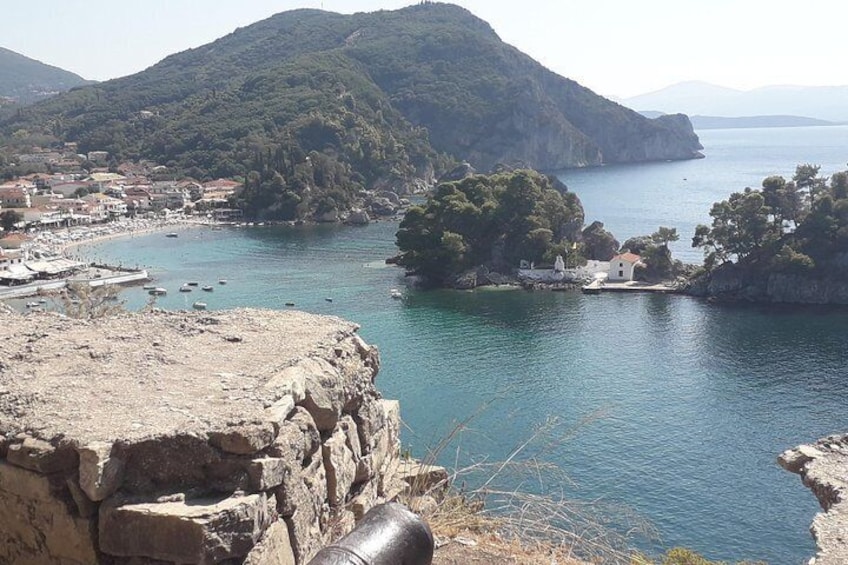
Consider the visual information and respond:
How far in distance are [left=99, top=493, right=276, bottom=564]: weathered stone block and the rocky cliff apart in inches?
1771

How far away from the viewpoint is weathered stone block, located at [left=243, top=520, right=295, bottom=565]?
175 inches

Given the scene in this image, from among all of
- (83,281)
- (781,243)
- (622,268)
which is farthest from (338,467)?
(83,281)

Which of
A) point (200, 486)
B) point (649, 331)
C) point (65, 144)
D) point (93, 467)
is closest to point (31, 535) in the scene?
point (93, 467)

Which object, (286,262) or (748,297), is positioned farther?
(286,262)

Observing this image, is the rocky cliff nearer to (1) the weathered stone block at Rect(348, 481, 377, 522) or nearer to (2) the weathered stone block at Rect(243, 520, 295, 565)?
(1) the weathered stone block at Rect(348, 481, 377, 522)

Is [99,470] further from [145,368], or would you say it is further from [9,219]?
[9,219]

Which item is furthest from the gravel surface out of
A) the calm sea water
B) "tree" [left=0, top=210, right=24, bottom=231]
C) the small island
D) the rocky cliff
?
"tree" [left=0, top=210, right=24, bottom=231]

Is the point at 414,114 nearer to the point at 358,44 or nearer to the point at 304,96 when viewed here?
the point at 304,96

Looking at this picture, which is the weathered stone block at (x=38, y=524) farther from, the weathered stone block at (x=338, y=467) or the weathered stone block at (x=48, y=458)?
the weathered stone block at (x=338, y=467)

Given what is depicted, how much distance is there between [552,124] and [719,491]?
12582 cm

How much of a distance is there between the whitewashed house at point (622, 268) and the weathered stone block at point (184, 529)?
4848cm

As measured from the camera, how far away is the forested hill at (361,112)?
107m

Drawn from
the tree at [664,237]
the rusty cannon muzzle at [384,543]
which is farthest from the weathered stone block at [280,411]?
the tree at [664,237]

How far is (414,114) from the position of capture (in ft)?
459
